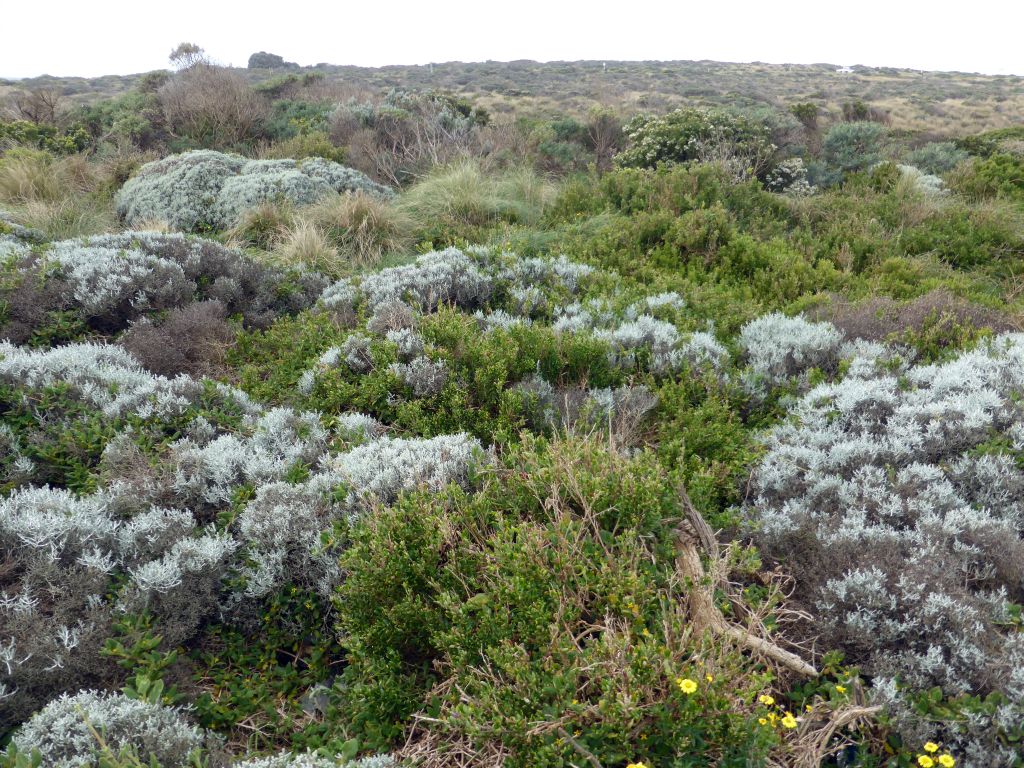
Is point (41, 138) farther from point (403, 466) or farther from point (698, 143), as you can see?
point (403, 466)

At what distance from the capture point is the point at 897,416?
3.61 m

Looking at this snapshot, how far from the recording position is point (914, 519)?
2943mm

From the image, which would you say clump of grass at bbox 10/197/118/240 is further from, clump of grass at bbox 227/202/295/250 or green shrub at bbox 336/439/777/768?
green shrub at bbox 336/439/777/768

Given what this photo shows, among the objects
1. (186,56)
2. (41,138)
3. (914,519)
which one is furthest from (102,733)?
(186,56)

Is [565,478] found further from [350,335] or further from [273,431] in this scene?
[350,335]

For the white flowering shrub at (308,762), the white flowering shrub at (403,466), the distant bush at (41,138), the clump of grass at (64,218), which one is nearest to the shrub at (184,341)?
the white flowering shrub at (403,466)

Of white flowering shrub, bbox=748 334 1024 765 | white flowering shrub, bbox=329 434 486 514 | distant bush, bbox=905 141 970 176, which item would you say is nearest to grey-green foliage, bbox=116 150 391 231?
white flowering shrub, bbox=329 434 486 514

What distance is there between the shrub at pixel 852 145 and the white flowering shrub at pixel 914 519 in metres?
9.13

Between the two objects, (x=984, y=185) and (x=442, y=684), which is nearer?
(x=442, y=684)

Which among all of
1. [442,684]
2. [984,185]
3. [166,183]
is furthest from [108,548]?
[984,185]

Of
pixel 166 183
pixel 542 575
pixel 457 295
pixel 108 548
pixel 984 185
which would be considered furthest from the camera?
pixel 984 185

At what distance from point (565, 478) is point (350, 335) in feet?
8.80

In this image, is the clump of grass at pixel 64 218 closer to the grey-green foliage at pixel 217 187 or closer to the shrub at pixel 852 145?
the grey-green foliage at pixel 217 187

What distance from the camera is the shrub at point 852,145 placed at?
11.7 meters
